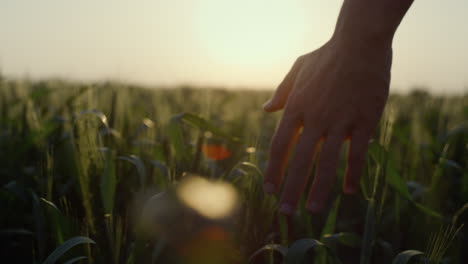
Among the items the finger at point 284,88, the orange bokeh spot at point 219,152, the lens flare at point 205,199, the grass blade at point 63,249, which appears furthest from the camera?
the orange bokeh spot at point 219,152

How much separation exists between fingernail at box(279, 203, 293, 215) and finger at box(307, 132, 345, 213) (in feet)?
0.15

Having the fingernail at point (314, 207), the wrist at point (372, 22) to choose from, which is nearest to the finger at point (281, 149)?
the fingernail at point (314, 207)

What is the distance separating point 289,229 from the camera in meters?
1.24

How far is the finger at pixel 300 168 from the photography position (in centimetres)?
105

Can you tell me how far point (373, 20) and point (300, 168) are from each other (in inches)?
15.8

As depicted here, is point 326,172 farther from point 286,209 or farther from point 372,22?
point 372,22

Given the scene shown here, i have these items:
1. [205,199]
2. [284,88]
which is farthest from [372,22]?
[205,199]

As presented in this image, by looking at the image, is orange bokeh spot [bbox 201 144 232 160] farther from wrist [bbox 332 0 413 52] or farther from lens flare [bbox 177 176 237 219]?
wrist [bbox 332 0 413 52]

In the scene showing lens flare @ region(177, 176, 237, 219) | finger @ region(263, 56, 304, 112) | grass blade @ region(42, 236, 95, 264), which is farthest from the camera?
finger @ region(263, 56, 304, 112)

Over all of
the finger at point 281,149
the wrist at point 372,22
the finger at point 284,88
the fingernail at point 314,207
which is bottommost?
the fingernail at point 314,207

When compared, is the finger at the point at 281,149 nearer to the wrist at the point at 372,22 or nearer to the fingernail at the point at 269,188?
the fingernail at the point at 269,188

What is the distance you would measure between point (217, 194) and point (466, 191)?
119 centimetres

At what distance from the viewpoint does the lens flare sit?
1.09 meters

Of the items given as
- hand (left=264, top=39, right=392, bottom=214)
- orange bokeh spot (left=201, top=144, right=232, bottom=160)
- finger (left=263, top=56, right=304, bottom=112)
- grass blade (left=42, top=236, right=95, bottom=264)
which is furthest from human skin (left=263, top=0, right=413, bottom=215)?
orange bokeh spot (left=201, top=144, right=232, bottom=160)
